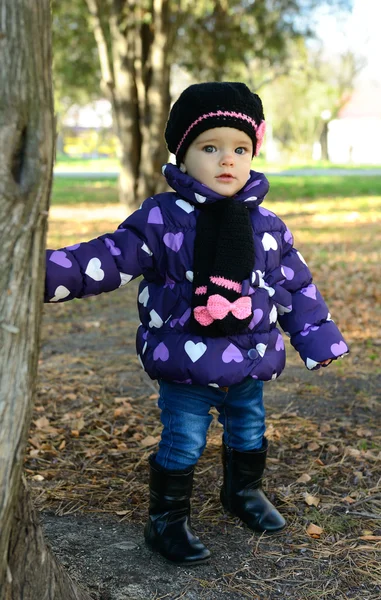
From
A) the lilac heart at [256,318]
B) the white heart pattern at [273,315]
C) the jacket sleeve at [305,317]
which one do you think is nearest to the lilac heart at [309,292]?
the jacket sleeve at [305,317]

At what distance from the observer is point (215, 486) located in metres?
3.38

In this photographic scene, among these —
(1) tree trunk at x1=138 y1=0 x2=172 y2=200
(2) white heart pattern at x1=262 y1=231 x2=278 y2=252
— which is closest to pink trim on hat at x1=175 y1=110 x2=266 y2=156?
(2) white heart pattern at x1=262 y1=231 x2=278 y2=252

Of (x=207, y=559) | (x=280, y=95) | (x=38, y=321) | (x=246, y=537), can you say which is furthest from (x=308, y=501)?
(x=280, y=95)

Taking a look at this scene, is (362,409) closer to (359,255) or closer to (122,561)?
(122,561)

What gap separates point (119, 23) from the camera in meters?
12.2

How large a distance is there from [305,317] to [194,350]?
53 cm

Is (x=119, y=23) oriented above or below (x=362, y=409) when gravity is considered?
above

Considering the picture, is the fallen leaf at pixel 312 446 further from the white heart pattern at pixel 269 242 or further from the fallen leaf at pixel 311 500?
the white heart pattern at pixel 269 242

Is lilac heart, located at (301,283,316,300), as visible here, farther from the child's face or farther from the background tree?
the background tree

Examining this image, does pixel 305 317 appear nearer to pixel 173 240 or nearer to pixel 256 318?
pixel 256 318

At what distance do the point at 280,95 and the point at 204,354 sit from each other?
57846 millimetres

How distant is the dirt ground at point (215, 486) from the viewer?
2.65 meters

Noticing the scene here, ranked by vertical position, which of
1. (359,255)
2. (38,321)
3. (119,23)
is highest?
(119,23)

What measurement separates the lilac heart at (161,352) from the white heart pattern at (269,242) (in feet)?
1.78
